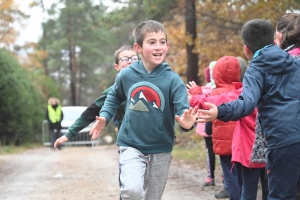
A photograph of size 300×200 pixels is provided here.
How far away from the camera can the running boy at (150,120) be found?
4840mm

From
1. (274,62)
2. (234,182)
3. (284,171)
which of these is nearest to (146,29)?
(274,62)

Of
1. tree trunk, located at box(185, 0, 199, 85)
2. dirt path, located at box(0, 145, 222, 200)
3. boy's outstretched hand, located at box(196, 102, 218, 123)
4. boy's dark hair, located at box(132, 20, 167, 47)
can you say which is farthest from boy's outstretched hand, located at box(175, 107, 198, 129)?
tree trunk, located at box(185, 0, 199, 85)

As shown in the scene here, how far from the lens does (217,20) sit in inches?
744

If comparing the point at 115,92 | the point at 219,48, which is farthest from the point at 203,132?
the point at 219,48

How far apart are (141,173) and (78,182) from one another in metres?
6.09

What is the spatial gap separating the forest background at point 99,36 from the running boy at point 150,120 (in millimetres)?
3905

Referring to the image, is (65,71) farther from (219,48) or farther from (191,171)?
(191,171)

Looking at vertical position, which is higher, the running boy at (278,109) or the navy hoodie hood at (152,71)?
the navy hoodie hood at (152,71)

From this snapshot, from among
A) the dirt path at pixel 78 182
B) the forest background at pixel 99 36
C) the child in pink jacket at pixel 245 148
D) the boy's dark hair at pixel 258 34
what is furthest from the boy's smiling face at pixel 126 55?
the forest background at pixel 99 36

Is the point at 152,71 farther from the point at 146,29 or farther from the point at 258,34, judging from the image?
the point at 258,34

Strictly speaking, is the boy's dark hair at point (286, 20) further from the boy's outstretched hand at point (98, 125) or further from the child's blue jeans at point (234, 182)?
the child's blue jeans at point (234, 182)

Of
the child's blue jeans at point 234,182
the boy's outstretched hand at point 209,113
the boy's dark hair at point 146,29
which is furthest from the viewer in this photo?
the child's blue jeans at point 234,182

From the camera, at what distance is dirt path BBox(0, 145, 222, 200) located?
8.77 meters

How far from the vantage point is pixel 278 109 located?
443 cm
